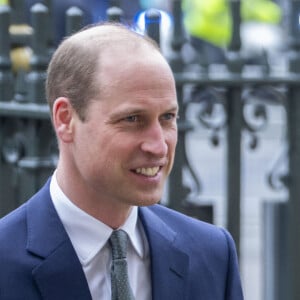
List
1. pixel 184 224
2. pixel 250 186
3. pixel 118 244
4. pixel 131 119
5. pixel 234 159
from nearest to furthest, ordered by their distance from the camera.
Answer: pixel 131 119 < pixel 118 244 < pixel 184 224 < pixel 234 159 < pixel 250 186

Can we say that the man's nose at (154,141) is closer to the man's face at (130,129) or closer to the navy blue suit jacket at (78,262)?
the man's face at (130,129)

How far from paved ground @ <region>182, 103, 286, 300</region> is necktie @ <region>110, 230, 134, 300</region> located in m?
4.88

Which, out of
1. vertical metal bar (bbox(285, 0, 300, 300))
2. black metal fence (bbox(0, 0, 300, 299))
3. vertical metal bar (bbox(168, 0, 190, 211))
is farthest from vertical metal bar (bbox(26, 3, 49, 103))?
vertical metal bar (bbox(285, 0, 300, 300))

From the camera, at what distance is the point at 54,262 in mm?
2289

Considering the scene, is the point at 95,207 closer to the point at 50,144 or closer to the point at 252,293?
the point at 50,144

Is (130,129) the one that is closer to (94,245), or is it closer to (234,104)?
(94,245)

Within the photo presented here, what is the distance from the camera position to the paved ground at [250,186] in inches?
359

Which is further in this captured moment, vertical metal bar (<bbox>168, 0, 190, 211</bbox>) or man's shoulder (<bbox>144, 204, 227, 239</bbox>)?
vertical metal bar (<bbox>168, 0, 190, 211</bbox>)

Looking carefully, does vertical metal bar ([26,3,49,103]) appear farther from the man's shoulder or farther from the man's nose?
the man's nose

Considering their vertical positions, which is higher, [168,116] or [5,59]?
[168,116]

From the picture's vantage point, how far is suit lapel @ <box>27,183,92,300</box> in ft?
7.44

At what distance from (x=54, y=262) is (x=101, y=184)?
20 cm

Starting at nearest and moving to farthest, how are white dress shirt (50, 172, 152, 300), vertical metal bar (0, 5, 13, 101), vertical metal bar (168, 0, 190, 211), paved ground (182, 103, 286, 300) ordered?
white dress shirt (50, 172, 152, 300) → vertical metal bar (0, 5, 13, 101) → vertical metal bar (168, 0, 190, 211) → paved ground (182, 103, 286, 300)

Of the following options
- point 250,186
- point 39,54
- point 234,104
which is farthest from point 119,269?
point 250,186
